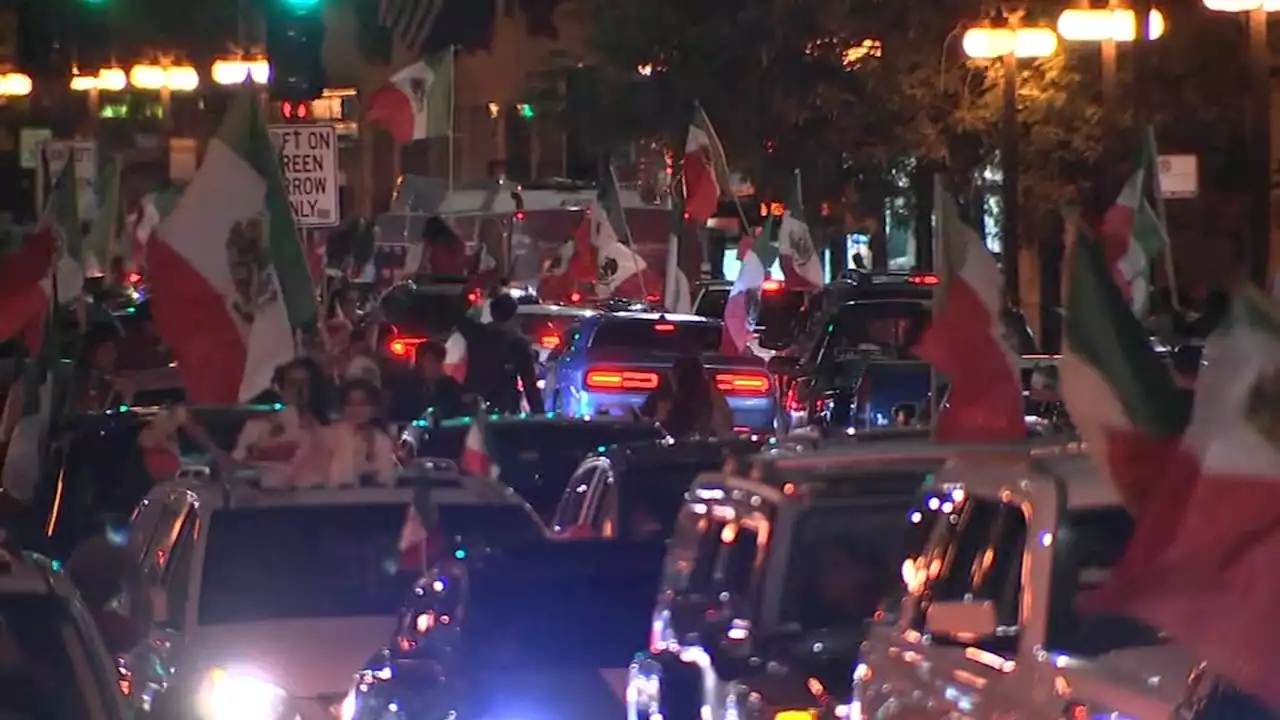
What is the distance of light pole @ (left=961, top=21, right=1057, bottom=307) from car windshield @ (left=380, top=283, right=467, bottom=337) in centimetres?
595

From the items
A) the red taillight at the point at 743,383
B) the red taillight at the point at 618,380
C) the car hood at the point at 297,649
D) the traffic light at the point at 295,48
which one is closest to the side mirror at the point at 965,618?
the car hood at the point at 297,649

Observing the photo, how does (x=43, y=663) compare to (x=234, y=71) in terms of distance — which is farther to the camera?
(x=234, y=71)

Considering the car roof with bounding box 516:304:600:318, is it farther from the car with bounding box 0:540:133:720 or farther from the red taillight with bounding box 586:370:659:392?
the car with bounding box 0:540:133:720

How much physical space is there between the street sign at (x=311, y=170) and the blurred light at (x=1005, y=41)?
10.6 meters

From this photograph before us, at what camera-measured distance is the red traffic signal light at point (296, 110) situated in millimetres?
21016

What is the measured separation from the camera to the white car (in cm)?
637

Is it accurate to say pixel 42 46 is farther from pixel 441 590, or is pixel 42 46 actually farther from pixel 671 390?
pixel 441 590

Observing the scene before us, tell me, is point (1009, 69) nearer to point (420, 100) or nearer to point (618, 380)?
point (618, 380)

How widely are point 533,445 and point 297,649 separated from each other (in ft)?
19.5

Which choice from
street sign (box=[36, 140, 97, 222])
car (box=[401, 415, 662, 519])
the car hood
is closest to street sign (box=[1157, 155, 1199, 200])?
car (box=[401, 415, 662, 519])

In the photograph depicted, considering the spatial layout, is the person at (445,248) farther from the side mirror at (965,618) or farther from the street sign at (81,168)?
the side mirror at (965,618)

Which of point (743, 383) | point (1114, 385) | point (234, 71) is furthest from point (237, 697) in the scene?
point (234, 71)

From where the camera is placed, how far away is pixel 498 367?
61.2ft

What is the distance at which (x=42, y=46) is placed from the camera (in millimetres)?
34875
